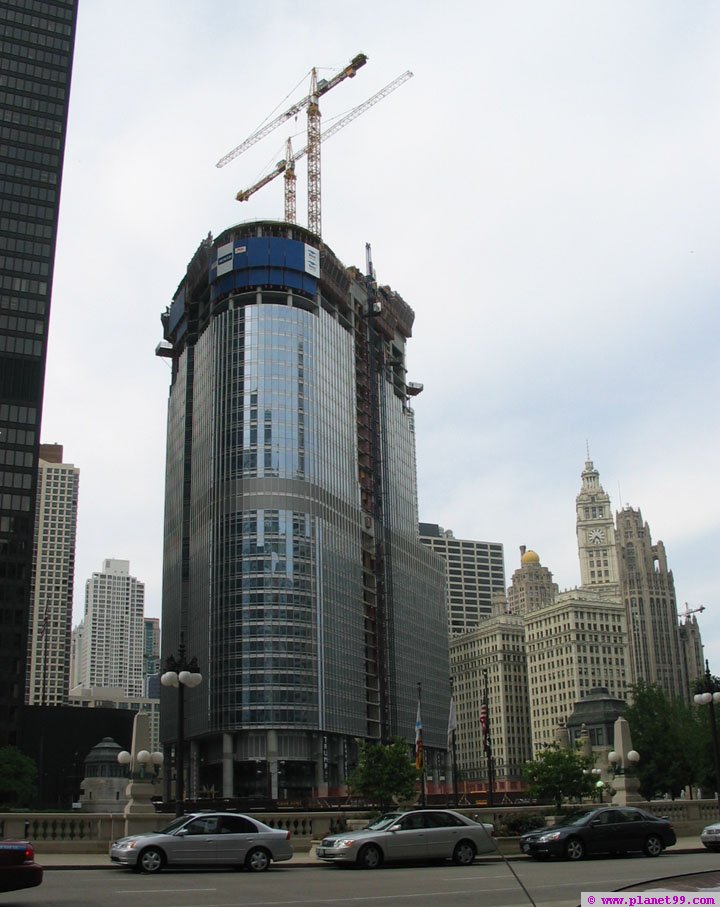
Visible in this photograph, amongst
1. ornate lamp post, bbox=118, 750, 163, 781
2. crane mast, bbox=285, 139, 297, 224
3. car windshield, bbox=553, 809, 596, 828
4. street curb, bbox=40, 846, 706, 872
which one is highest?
crane mast, bbox=285, 139, 297, 224

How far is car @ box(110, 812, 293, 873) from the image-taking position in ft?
81.9

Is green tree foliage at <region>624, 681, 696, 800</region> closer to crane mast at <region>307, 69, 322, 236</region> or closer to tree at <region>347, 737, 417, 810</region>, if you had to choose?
tree at <region>347, 737, 417, 810</region>

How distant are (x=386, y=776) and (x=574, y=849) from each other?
52.8 metres

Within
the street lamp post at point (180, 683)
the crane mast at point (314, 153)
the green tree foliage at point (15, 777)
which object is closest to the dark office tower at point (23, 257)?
the green tree foliage at point (15, 777)

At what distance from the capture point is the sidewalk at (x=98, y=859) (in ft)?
87.9

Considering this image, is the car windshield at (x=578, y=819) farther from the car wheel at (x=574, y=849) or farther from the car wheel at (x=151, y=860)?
the car wheel at (x=151, y=860)

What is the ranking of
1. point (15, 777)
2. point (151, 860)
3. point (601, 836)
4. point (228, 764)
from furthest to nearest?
point (228, 764)
point (15, 777)
point (601, 836)
point (151, 860)

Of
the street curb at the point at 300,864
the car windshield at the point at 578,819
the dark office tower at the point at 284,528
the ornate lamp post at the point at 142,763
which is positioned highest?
the dark office tower at the point at 284,528

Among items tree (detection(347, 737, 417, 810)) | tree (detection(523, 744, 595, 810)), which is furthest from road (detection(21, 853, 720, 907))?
tree (detection(347, 737, 417, 810))

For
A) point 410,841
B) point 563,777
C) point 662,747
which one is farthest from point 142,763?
point 662,747

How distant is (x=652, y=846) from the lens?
97.0 ft

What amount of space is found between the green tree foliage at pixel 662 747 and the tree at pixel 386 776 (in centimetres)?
1796

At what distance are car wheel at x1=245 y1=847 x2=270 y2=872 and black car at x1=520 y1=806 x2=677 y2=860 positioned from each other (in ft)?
25.9

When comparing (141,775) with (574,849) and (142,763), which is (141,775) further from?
(574,849)
